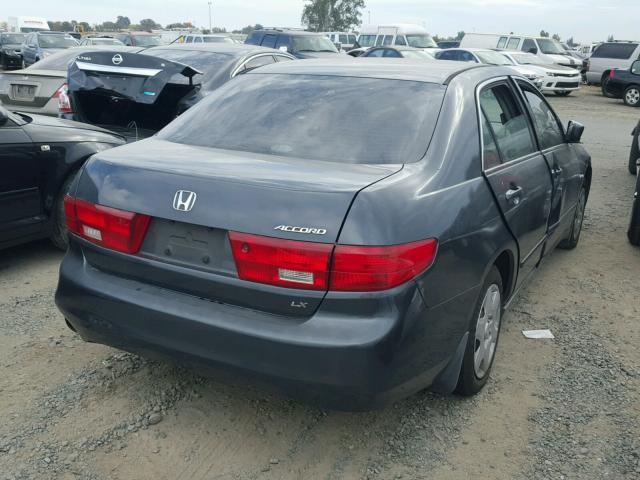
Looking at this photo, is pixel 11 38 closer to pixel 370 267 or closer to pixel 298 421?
pixel 298 421

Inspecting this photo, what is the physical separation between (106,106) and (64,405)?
4292mm

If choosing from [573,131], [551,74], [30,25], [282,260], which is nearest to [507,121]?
[573,131]

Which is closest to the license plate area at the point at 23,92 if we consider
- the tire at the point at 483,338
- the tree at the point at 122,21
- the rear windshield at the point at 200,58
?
the rear windshield at the point at 200,58

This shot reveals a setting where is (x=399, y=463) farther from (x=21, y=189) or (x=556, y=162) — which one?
(x=21, y=189)

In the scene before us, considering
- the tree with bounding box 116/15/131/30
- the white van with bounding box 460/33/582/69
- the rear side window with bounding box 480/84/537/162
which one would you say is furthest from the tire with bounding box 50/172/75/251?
the tree with bounding box 116/15/131/30

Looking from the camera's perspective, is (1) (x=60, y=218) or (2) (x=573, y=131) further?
(1) (x=60, y=218)

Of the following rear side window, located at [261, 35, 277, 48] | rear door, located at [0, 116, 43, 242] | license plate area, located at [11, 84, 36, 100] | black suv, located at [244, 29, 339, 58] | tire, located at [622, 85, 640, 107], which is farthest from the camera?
tire, located at [622, 85, 640, 107]

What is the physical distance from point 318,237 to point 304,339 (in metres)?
0.39

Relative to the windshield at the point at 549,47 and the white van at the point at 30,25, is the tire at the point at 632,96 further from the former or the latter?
the white van at the point at 30,25

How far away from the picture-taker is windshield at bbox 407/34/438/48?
2905 centimetres

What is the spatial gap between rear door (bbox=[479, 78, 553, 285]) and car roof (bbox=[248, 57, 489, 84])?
0.23 metres

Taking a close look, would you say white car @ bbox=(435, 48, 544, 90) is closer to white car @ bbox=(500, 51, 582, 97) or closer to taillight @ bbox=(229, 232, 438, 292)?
white car @ bbox=(500, 51, 582, 97)

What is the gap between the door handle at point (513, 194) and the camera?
3348mm

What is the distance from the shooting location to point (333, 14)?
73.8 meters
